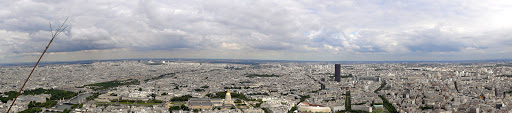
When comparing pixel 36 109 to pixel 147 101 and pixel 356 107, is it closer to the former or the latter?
pixel 147 101

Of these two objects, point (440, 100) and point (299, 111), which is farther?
point (440, 100)

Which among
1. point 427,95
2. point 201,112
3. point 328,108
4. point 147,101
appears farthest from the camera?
point 427,95

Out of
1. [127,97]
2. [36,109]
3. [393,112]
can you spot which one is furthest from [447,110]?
[36,109]

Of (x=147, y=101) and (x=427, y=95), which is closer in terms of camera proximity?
(x=147, y=101)

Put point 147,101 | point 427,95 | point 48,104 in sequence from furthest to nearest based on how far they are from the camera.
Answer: point 427,95
point 147,101
point 48,104

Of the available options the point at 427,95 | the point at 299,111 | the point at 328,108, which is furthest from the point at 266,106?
the point at 427,95

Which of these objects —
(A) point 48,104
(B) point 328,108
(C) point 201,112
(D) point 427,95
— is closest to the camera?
(C) point 201,112

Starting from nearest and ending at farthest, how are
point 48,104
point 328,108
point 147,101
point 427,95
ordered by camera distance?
point 328,108
point 48,104
point 147,101
point 427,95

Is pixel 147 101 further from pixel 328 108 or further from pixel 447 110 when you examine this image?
pixel 447 110
